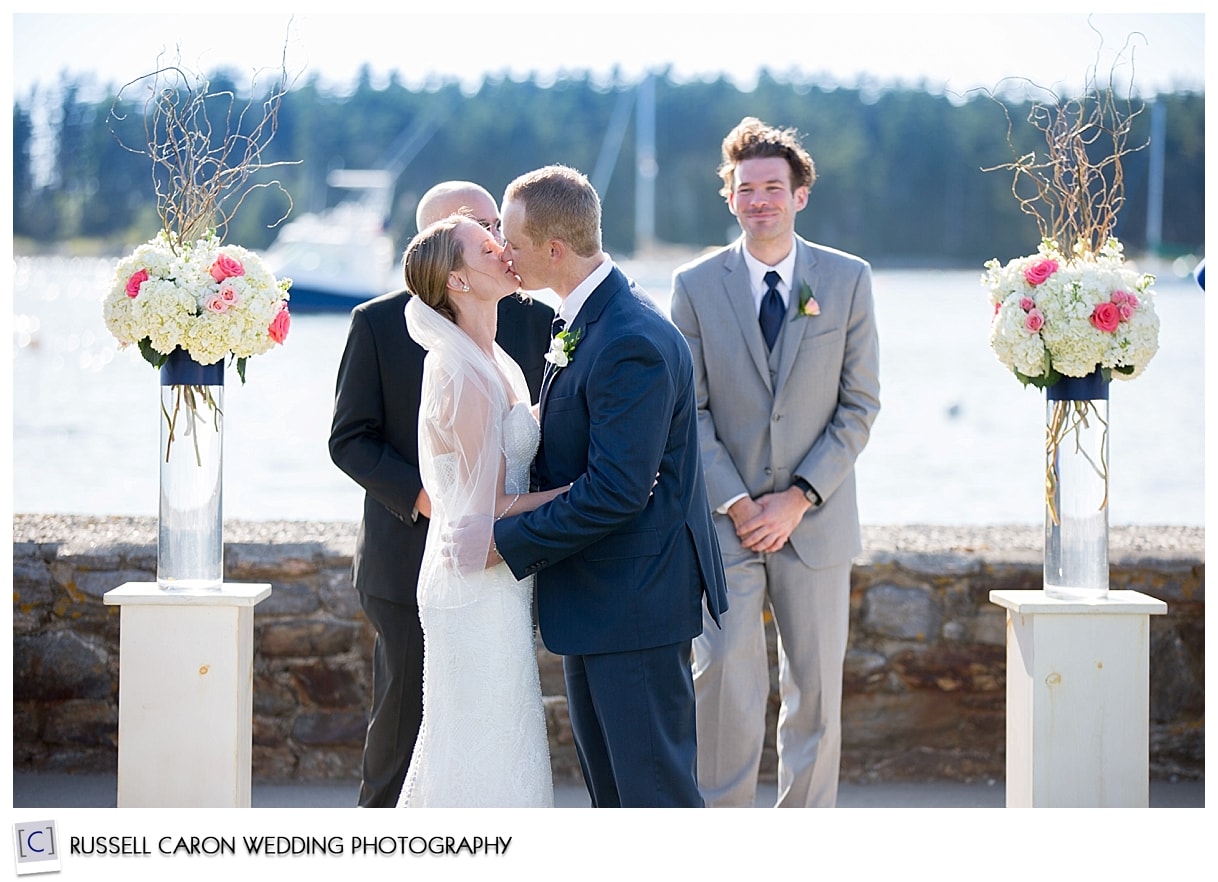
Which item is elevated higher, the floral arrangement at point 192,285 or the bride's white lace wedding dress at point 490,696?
the floral arrangement at point 192,285

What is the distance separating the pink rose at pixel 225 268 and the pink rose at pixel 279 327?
0.43 feet

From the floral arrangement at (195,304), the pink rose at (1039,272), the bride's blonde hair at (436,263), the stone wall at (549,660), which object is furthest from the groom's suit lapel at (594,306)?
the stone wall at (549,660)

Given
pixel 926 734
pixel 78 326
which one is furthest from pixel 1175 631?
pixel 78 326

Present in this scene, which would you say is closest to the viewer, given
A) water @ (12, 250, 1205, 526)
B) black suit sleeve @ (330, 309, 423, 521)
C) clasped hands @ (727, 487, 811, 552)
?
black suit sleeve @ (330, 309, 423, 521)

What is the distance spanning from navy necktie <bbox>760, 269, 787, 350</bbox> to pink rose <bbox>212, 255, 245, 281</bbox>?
1.40m

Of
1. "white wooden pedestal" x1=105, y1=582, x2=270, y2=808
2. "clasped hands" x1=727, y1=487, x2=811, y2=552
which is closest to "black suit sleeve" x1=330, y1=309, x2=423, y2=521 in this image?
"white wooden pedestal" x1=105, y1=582, x2=270, y2=808

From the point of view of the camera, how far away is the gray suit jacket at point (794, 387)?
3.64 metres

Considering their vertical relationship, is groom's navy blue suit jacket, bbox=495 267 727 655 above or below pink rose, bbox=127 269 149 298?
below

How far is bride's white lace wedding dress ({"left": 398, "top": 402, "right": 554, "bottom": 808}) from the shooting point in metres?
2.81

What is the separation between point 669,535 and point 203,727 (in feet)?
3.89

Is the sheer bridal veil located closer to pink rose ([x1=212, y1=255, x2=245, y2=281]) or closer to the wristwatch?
pink rose ([x1=212, y1=255, x2=245, y2=281])

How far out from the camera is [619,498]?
8.61 feet

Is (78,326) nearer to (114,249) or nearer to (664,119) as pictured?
(114,249)

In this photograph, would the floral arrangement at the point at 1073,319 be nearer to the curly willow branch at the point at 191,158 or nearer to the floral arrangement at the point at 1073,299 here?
the floral arrangement at the point at 1073,299
